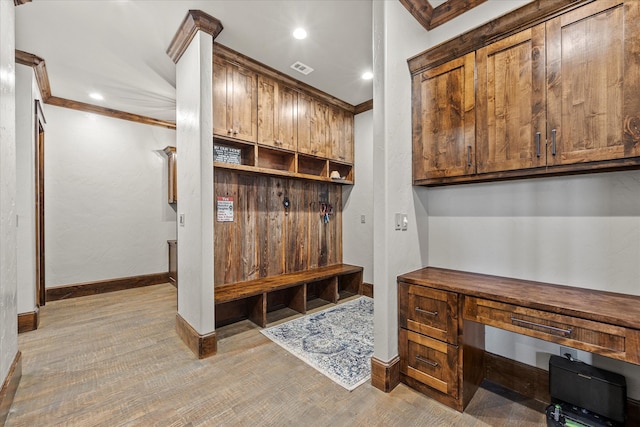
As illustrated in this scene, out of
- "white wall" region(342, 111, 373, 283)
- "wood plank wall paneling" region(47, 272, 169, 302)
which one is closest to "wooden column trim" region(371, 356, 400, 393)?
"white wall" region(342, 111, 373, 283)

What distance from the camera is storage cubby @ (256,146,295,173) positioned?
3.47 meters

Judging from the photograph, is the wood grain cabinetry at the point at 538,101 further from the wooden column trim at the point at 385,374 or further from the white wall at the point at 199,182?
the white wall at the point at 199,182

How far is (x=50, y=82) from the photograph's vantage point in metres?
3.53

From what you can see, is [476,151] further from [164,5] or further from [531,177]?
[164,5]

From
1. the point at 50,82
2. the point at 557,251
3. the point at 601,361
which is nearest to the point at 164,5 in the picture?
the point at 50,82

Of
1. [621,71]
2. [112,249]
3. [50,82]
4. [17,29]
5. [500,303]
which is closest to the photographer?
[621,71]

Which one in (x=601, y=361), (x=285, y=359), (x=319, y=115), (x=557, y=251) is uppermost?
(x=319, y=115)

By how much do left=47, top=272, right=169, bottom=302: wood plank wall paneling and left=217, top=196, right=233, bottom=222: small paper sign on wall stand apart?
8.43ft

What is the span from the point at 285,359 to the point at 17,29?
3817 mm

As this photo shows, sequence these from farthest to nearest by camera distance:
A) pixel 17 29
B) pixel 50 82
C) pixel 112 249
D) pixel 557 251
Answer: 1. pixel 112 249
2. pixel 50 82
3. pixel 17 29
4. pixel 557 251

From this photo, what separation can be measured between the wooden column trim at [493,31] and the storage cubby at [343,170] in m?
2.04

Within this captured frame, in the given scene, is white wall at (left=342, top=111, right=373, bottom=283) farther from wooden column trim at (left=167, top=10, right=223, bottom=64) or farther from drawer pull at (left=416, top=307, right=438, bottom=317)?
wooden column trim at (left=167, top=10, right=223, bottom=64)

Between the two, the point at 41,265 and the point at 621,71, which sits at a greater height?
the point at 621,71

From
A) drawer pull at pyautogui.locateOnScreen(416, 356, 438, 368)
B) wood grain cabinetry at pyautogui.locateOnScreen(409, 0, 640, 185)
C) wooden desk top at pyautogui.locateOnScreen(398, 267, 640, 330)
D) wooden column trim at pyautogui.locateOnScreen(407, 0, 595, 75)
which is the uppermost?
wooden column trim at pyautogui.locateOnScreen(407, 0, 595, 75)
